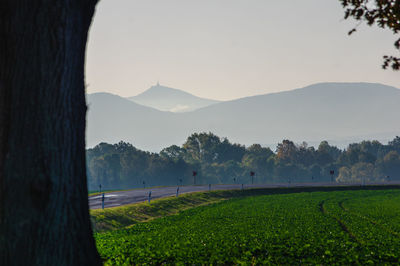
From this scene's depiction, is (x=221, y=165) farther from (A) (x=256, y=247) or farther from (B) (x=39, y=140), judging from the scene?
(B) (x=39, y=140)

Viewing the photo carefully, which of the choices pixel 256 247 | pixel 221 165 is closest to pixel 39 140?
pixel 256 247

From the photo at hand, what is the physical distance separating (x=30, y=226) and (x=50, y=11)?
2950mm

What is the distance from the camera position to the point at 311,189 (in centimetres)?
5669

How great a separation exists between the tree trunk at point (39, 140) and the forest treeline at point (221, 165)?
101 m

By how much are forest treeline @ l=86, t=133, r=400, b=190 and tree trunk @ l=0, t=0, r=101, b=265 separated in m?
101

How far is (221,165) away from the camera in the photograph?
122 metres

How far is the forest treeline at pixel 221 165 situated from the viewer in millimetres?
110500

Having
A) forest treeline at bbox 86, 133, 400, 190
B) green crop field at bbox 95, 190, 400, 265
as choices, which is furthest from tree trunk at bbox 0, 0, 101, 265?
forest treeline at bbox 86, 133, 400, 190

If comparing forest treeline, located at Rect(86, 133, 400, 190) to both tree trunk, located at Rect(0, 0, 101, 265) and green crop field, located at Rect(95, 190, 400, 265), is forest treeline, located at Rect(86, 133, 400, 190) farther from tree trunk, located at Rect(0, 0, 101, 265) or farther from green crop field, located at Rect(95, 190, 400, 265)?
tree trunk, located at Rect(0, 0, 101, 265)

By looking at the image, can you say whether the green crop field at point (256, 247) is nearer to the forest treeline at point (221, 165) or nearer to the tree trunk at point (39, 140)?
the tree trunk at point (39, 140)

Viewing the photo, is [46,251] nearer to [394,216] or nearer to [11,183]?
[11,183]

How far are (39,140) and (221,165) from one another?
117 m

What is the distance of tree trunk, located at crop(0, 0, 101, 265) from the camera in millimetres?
5570

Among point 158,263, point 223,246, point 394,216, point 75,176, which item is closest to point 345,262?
point 223,246
